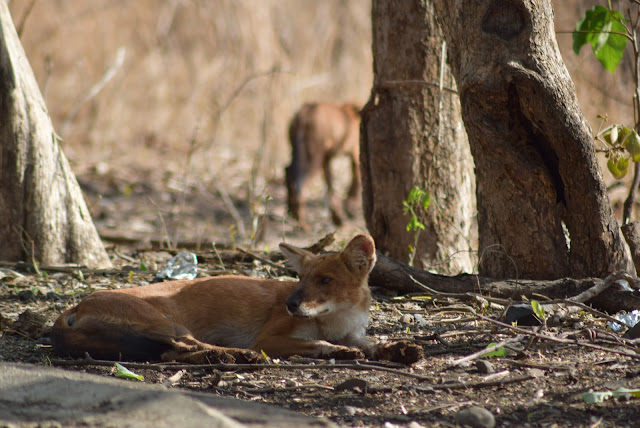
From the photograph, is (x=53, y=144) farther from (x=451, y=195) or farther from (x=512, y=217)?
(x=512, y=217)

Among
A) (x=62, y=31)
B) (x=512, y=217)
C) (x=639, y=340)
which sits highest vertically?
(x=62, y=31)

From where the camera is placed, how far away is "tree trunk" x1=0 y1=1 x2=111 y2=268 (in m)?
5.38

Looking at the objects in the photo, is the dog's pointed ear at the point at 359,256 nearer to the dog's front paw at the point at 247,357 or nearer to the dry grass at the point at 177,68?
the dog's front paw at the point at 247,357

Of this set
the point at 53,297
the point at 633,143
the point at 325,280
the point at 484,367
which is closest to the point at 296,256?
the point at 325,280

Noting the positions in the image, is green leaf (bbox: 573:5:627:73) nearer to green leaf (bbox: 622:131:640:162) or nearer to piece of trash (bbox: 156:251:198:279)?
green leaf (bbox: 622:131:640:162)

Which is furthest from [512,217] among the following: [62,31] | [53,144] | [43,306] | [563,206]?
[62,31]

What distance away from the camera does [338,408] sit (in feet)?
9.67

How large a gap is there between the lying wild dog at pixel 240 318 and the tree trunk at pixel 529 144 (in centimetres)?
93

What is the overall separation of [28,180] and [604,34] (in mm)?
4166

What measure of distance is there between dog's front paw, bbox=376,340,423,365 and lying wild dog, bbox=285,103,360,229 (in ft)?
19.5

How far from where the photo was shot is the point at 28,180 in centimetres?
545

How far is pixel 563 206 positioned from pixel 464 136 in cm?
152

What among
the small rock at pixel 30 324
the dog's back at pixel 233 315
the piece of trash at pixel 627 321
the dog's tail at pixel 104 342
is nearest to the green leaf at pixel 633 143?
the piece of trash at pixel 627 321

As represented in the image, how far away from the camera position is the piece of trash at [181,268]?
5071 millimetres
